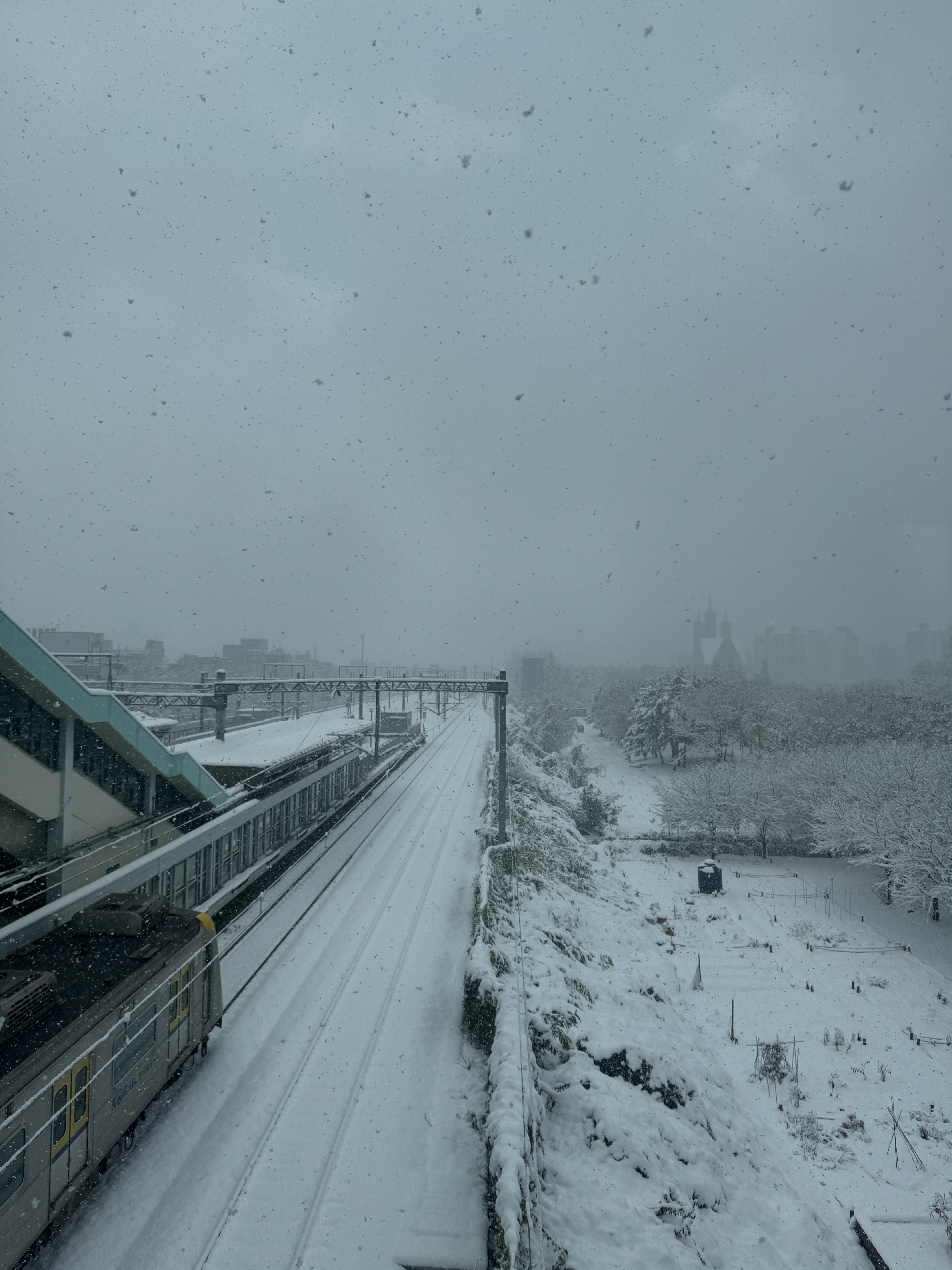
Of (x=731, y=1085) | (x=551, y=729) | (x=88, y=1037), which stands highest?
(x=88, y=1037)

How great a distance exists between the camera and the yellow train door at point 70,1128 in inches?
A: 245

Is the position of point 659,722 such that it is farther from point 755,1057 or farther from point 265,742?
point 755,1057

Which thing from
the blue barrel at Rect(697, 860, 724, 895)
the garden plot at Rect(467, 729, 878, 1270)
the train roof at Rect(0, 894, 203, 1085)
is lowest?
the blue barrel at Rect(697, 860, 724, 895)

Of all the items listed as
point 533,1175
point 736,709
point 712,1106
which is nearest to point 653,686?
point 736,709

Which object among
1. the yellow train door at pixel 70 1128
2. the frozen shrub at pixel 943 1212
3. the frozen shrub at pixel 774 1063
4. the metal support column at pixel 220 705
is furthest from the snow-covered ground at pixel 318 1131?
the metal support column at pixel 220 705

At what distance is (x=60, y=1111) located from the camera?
625cm

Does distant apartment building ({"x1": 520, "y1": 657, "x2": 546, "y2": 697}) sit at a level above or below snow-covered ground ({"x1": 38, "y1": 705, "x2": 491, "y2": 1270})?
above

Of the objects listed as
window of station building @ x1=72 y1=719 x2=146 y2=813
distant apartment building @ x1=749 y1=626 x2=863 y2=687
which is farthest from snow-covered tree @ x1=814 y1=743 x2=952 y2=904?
distant apartment building @ x1=749 y1=626 x2=863 y2=687

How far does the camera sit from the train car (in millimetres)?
5820

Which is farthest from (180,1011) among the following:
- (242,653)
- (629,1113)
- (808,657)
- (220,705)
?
(808,657)

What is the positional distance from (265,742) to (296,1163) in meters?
20.1

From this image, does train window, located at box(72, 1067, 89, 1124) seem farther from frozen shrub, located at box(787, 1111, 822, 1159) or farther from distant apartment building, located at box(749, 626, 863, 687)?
distant apartment building, located at box(749, 626, 863, 687)

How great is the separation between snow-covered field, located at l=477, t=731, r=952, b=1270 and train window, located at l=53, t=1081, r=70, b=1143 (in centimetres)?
636

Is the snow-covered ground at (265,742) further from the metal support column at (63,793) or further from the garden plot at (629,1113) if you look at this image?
the garden plot at (629,1113)
